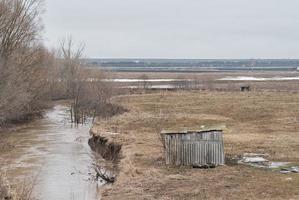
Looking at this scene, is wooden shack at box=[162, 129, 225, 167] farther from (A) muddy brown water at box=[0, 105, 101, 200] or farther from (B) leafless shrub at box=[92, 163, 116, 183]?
(A) muddy brown water at box=[0, 105, 101, 200]

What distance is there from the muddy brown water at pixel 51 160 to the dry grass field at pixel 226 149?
5.98 ft

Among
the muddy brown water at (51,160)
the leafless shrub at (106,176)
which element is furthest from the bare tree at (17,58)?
the leafless shrub at (106,176)

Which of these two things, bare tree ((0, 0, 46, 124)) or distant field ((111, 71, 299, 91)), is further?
distant field ((111, 71, 299, 91))

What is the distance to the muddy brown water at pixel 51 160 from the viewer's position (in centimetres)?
2248

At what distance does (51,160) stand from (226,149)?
32.9ft

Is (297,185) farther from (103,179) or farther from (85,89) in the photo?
(85,89)

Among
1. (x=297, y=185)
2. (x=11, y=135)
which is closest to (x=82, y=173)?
(x=297, y=185)

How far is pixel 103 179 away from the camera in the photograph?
2350cm

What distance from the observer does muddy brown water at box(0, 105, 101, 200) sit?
22.5 m

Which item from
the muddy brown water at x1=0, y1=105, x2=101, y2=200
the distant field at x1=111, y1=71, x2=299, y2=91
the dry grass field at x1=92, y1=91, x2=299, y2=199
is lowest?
the muddy brown water at x1=0, y1=105, x2=101, y2=200

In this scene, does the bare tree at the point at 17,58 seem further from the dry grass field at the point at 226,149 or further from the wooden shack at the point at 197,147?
the wooden shack at the point at 197,147

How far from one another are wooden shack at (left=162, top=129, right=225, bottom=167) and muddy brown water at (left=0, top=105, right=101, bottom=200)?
358 centimetres

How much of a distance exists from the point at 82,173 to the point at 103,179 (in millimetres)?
3057

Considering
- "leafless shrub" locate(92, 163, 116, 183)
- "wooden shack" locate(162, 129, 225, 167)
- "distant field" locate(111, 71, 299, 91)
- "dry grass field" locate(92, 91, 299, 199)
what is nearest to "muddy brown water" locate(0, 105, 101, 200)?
"leafless shrub" locate(92, 163, 116, 183)
